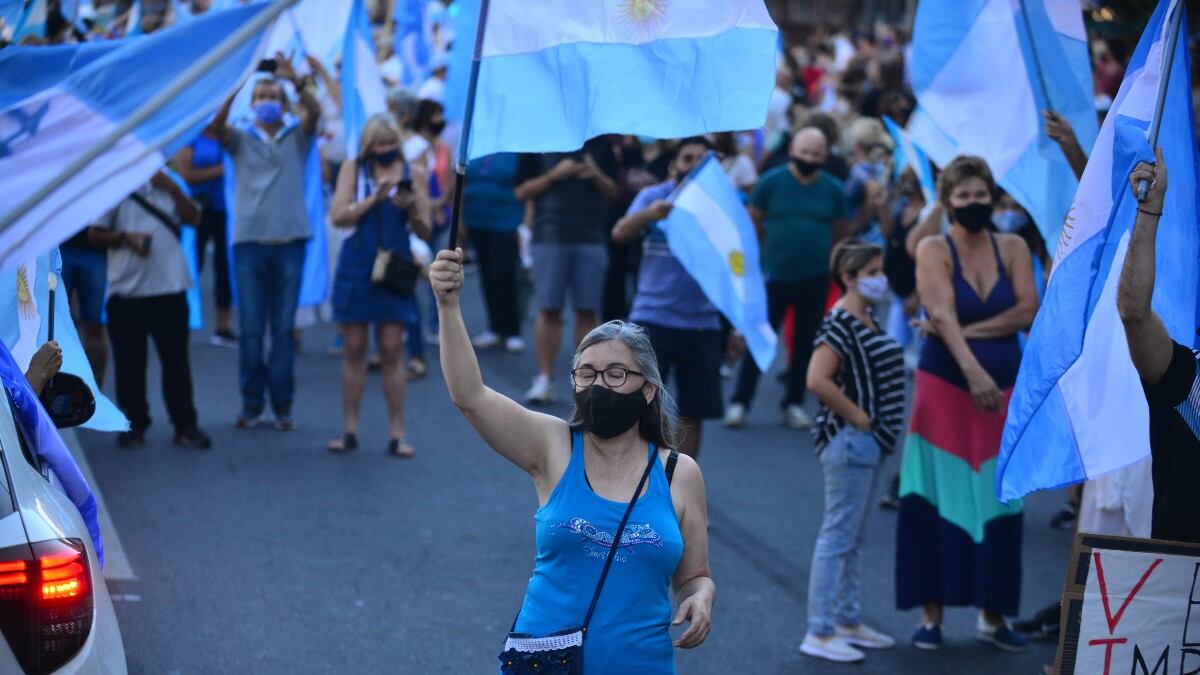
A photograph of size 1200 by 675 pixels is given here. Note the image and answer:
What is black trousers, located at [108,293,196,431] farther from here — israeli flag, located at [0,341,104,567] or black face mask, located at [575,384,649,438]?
black face mask, located at [575,384,649,438]

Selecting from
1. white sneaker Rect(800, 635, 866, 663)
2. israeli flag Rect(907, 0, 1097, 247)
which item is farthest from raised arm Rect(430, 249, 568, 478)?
israeli flag Rect(907, 0, 1097, 247)

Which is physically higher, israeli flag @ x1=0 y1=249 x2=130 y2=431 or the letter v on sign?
israeli flag @ x1=0 y1=249 x2=130 y2=431

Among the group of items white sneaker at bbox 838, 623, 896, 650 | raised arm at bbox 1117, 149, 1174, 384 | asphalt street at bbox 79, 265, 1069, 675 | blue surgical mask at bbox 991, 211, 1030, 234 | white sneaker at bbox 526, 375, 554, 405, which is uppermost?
raised arm at bbox 1117, 149, 1174, 384

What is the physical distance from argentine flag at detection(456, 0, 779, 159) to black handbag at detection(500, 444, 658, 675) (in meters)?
1.17

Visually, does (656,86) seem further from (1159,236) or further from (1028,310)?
(1028,310)

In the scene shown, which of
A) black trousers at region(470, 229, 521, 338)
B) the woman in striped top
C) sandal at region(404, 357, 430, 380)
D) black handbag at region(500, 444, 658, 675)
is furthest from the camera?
black trousers at region(470, 229, 521, 338)

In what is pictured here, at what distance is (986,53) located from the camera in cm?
652

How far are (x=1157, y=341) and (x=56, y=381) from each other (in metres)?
3.17

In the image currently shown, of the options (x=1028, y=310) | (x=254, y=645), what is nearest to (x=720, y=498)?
(x=1028, y=310)

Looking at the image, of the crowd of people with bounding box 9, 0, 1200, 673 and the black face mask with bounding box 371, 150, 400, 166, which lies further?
the black face mask with bounding box 371, 150, 400, 166

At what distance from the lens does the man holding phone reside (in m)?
9.07

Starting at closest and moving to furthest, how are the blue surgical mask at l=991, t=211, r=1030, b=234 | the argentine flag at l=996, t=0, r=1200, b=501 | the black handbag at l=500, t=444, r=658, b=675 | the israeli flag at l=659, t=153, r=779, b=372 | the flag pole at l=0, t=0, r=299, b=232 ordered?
the flag pole at l=0, t=0, r=299, b=232 → the black handbag at l=500, t=444, r=658, b=675 → the argentine flag at l=996, t=0, r=1200, b=501 → the israeli flag at l=659, t=153, r=779, b=372 → the blue surgical mask at l=991, t=211, r=1030, b=234

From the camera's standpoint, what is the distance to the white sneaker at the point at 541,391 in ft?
36.5

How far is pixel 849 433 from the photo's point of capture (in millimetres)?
6461
